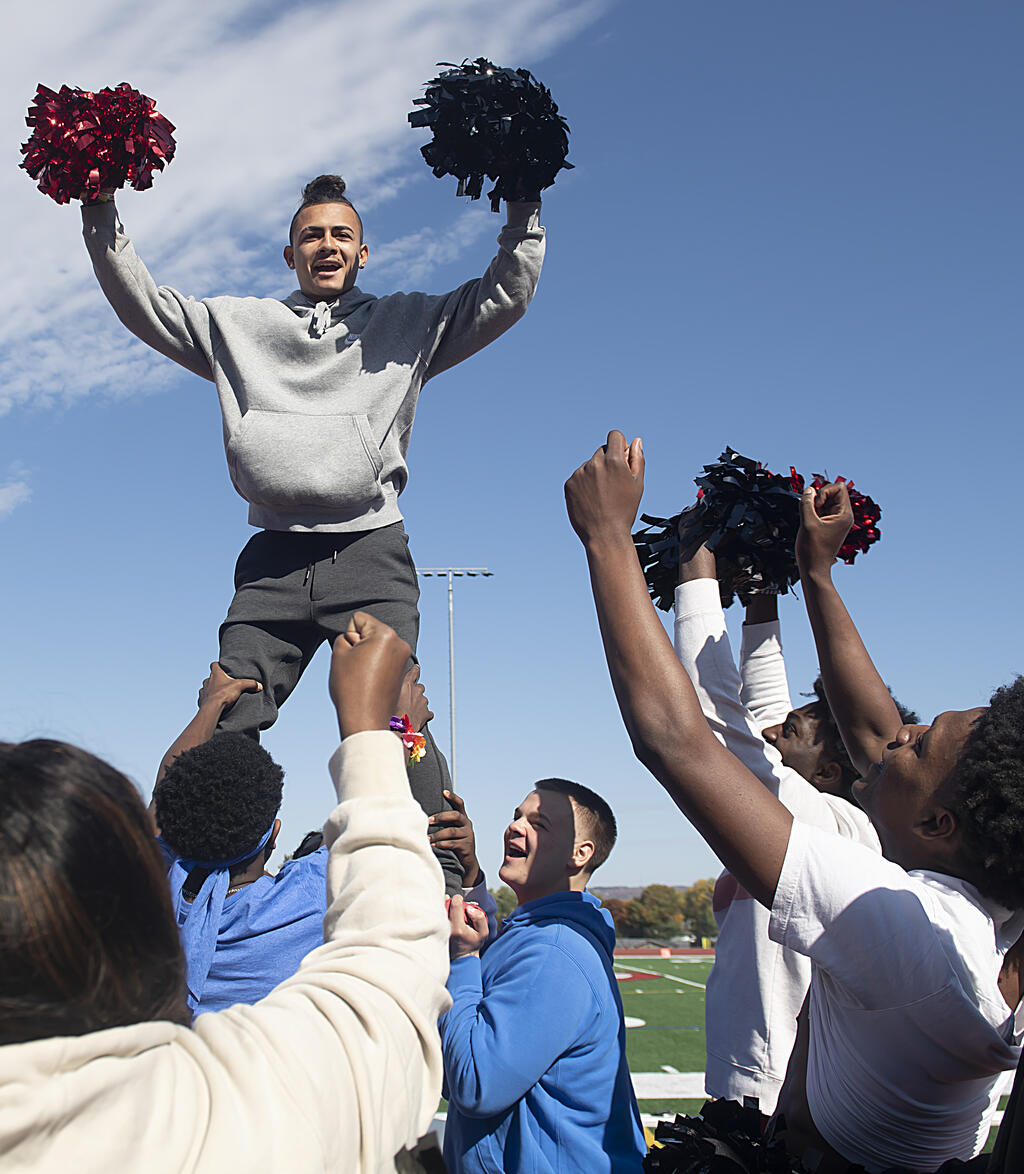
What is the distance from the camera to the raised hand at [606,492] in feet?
6.72

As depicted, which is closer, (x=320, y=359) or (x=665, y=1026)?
(x=320, y=359)

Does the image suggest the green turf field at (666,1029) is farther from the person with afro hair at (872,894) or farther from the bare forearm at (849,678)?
the person with afro hair at (872,894)

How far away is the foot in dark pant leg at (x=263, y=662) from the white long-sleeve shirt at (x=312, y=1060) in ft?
5.07

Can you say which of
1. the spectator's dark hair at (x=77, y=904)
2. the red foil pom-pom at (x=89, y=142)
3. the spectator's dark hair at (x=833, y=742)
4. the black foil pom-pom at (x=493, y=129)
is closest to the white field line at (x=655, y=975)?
the spectator's dark hair at (x=833, y=742)

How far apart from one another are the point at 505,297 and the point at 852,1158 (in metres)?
2.31

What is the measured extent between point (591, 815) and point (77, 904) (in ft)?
7.88

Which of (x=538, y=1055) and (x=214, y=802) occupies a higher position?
(x=214, y=802)

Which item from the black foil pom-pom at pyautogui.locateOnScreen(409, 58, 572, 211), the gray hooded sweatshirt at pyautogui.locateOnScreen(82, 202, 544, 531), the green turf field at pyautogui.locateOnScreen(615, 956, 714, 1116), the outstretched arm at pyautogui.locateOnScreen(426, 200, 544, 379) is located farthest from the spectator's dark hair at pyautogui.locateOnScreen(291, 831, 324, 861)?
the green turf field at pyautogui.locateOnScreen(615, 956, 714, 1116)

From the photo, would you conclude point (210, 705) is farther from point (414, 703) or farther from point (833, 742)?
point (833, 742)

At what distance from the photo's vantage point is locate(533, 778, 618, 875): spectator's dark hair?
3268mm

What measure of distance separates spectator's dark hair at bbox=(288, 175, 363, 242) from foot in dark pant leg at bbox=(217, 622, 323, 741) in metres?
1.29

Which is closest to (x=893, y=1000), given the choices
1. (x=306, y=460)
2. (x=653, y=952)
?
(x=306, y=460)

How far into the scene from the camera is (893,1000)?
5.59 ft

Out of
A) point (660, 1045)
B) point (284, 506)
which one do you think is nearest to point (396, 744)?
point (284, 506)
